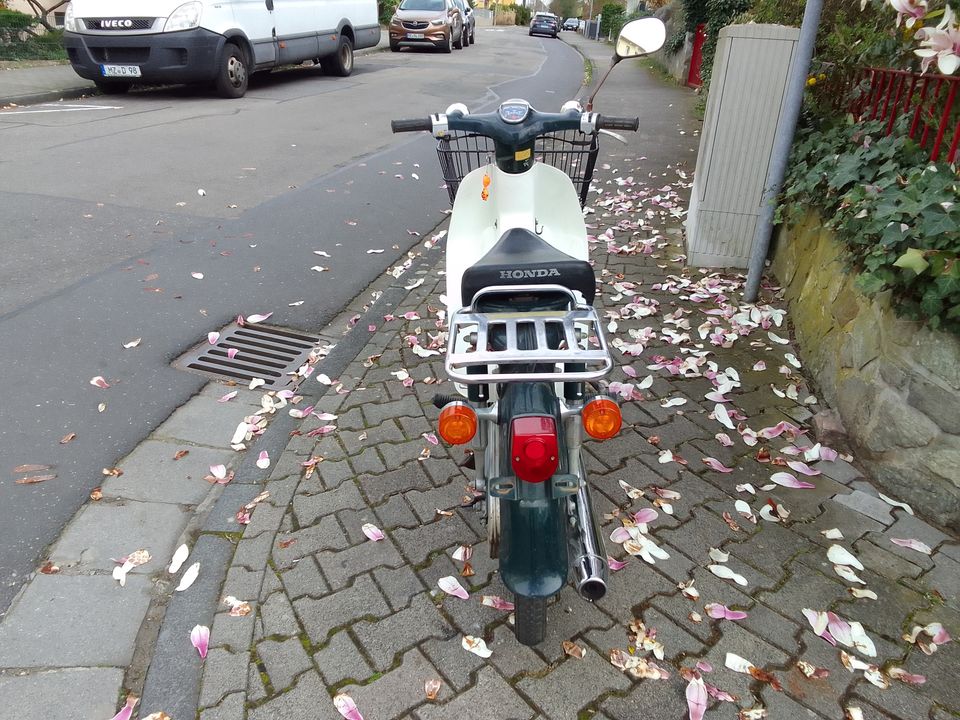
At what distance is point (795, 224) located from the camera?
4.70 metres

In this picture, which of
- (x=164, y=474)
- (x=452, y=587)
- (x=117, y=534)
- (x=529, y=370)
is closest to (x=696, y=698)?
(x=452, y=587)

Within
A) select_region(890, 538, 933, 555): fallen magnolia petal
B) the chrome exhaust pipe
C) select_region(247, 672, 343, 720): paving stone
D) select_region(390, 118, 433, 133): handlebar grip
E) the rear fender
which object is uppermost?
select_region(390, 118, 433, 133): handlebar grip

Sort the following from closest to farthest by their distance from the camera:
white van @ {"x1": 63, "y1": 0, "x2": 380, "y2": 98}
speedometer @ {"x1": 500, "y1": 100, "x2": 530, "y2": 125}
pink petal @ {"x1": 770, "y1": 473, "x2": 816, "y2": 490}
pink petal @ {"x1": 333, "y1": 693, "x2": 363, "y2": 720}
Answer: pink petal @ {"x1": 333, "y1": 693, "x2": 363, "y2": 720}
speedometer @ {"x1": 500, "y1": 100, "x2": 530, "y2": 125}
pink petal @ {"x1": 770, "y1": 473, "x2": 816, "y2": 490}
white van @ {"x1": 63, "y1": 0, "x2": 380, "y2": 98}

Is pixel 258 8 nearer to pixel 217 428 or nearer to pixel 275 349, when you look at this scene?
pixel 275 349

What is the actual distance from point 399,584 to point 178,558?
92cm

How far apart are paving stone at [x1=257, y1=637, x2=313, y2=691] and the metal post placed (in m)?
3.94

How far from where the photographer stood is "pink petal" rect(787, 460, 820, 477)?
10.6ft

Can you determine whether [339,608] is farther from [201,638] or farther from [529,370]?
[529,370]

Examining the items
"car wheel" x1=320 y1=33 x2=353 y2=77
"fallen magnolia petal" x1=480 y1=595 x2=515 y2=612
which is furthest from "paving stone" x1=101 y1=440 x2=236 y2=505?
"car wheel" x1=320 y1=33 x2=353 y2=77

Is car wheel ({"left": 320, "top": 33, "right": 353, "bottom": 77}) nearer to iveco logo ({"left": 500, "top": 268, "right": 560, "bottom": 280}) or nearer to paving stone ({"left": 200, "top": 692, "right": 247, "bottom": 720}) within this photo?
iveco logo ({"left": 500, "top": 268, "right": 560, "bottom": 280})

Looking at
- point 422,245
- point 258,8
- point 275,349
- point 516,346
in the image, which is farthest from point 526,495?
point 258,8

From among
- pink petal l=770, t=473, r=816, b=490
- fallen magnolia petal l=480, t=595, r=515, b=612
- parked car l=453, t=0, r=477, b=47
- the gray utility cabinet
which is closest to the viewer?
fallen magnolia petal l=480, t=595, r=515, b=612

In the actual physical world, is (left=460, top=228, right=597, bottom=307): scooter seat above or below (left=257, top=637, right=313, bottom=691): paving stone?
above

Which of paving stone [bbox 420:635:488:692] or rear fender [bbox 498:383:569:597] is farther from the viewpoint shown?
paving stone [bbox 420:635:488:692]
